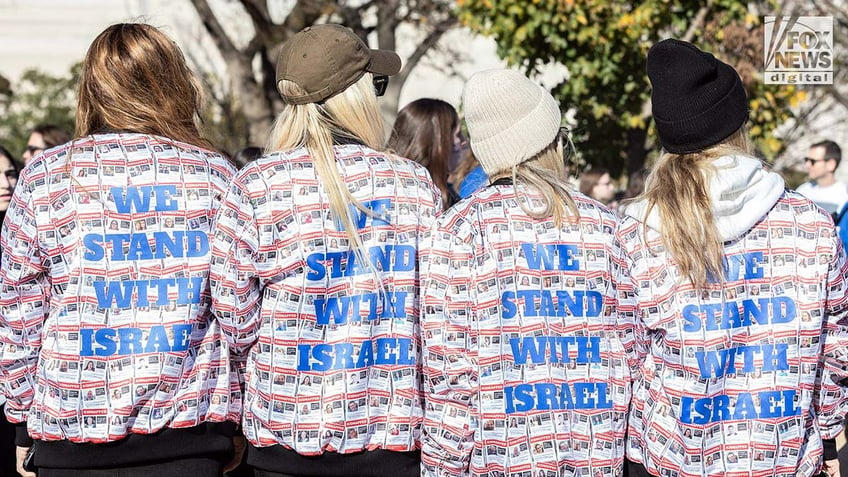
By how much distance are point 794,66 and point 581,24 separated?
1.53 metres

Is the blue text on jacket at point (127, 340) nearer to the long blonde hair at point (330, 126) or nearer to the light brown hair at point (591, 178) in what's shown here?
the long blonde hair at point (330, 126)

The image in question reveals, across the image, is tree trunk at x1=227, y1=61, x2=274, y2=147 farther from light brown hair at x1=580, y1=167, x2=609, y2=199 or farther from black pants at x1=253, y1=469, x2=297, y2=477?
black pants at x1=253, y1=469, x2=297, y2=477

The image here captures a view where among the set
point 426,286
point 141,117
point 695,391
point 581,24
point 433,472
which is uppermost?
point 581,24

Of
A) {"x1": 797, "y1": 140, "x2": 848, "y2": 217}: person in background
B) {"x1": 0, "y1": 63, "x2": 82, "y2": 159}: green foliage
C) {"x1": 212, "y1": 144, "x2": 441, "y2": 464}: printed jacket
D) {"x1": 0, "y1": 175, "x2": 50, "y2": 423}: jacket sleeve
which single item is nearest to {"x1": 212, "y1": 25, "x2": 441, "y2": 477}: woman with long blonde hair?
{"x1": 212, "y1": 144, "x2": 441, "y2": 464}: printed jacket

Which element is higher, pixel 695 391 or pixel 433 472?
pixel 695 391

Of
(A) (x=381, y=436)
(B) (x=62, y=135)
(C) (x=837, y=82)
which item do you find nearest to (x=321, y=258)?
(A) (x=381, y=436)

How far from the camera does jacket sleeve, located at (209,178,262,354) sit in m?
2.50

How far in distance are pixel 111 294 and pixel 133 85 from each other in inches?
23.1

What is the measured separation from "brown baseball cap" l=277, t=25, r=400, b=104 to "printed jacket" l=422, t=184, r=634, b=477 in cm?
50

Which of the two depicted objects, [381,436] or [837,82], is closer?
[381,436]

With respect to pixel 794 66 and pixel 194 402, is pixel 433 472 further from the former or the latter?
pixel 794 66

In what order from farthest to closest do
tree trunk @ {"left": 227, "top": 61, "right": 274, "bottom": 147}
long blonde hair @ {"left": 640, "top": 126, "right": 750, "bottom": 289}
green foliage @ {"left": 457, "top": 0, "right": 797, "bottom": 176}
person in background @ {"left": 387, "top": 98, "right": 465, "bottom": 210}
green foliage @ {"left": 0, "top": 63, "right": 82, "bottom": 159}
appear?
green foliage @ {"left": 0, "top": 63, "right": 82, "bottom": 159} < tree trunk @ {"left": 227, "top": 61, "right": 274, "bottom": 147} < green foliage @ {"left": 457, "top": 0, "right": 797, "bottom": 176} < person in background @ {"left": 387, "top": 98, "right": 465, "bottom": 210} < long blonde hair @ {"left": 640, "top": 126, "right": 750, "bottom": 289}

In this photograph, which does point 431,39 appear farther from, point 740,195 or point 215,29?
point 740,195

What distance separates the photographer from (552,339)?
247cm
